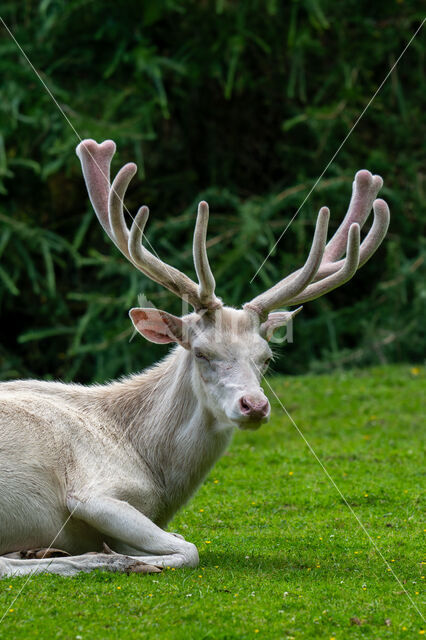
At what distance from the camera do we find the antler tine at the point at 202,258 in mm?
6777

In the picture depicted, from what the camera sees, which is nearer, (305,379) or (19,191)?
(305,379)

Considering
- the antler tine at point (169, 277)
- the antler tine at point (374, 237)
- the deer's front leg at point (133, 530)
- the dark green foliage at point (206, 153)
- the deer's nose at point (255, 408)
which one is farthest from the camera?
the dark green foliage at point (206, 153)

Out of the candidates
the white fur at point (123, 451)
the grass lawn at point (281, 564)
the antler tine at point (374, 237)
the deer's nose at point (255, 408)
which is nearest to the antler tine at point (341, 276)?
the antler tine at point (374, 237)

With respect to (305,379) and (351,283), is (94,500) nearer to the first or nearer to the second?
(305,379)

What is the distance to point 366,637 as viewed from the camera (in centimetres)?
550

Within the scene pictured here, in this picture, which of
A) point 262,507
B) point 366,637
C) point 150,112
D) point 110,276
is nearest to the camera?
point 366,637

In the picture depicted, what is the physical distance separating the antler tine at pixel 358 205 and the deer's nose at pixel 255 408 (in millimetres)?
2288

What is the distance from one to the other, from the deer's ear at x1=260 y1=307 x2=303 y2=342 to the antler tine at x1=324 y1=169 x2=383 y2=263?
962 mm

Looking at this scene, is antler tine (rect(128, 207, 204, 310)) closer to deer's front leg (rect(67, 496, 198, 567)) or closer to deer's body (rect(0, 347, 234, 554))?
deer's body (rect(0, 347, 234, 554))

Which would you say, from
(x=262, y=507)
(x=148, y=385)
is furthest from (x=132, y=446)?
(x=262, y=507)

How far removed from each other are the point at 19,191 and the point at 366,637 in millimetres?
15790

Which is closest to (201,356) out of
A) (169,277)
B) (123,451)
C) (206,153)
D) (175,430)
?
(169,277)

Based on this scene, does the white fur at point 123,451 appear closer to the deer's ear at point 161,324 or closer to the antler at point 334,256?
the deer's ear at point 161,324

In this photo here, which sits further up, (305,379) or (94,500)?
(94,500)
